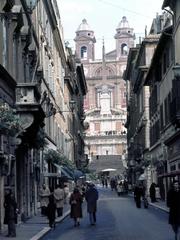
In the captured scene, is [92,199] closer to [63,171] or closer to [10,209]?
[10,209]

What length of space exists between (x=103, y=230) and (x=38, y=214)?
12351 mm

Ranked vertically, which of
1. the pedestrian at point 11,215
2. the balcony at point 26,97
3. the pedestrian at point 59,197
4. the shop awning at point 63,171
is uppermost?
the balcony at point 26,97

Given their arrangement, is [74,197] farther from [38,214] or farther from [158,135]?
[158,135]

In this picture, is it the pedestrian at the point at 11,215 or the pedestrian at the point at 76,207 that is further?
the pedestrian at the point at 76,207

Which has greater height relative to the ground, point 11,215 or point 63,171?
point 63,171

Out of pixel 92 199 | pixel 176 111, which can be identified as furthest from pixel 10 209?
pixel 176 111

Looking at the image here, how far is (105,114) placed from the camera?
6914 inches

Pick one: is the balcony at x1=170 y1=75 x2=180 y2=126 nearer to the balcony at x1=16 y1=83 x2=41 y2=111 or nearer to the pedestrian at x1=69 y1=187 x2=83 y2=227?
the pedestrian at x1=69 y1=187 x2=83 y2=227

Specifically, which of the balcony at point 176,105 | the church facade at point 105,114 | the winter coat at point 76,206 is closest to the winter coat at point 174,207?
the winter coat at point 76,206

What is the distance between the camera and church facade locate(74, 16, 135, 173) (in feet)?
514

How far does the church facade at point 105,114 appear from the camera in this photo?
156625mm

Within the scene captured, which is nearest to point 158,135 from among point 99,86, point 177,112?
point 177,112

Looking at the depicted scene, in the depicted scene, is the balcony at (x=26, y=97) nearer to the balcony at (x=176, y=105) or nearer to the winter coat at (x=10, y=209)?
the winter coat at (x=10, y=209)

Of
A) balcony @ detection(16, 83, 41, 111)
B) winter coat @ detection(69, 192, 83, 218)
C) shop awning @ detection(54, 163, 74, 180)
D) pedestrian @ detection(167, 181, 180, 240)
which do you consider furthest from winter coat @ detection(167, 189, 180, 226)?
shop awning @ detection(54, 163, 74, 180)
